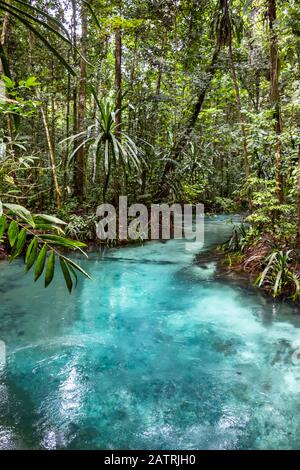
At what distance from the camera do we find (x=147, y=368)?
2.37 m

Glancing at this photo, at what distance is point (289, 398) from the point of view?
6.72 feet

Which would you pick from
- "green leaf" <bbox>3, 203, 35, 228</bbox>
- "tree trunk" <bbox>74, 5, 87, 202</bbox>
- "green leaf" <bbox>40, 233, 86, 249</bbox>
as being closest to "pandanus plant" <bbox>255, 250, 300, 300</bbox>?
"green leaf" <bbox>40, 233, 86, 249</bbox>

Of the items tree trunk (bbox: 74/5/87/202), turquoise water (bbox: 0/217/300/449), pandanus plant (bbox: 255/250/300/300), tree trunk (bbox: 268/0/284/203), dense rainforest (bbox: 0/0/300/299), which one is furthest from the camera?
tree trunk (bbox: 74/5/87/202)

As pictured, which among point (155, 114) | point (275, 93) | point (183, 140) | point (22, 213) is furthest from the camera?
point (183, 140)

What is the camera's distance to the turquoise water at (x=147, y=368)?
1.75 m

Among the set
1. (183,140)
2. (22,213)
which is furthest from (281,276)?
(183,140)

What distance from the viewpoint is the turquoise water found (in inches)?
69.0

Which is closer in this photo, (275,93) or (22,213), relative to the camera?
(22,213)

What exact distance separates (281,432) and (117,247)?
4.56 metres

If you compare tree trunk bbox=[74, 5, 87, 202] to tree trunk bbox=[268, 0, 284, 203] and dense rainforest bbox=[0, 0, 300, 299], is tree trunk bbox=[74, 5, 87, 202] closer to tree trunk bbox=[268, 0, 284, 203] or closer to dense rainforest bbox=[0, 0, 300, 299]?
dense rainforest bbox=[0, 0, 300, 299]

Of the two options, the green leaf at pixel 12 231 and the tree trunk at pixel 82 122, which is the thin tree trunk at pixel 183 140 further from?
the green leaf at pixel 12 231

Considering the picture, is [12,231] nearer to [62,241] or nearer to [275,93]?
[62,241]
